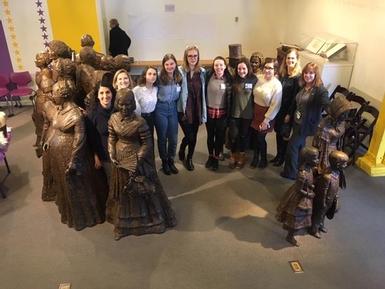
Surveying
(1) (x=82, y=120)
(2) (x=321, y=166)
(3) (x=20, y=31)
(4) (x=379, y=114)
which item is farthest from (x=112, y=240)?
(3) (x=20, y=31)

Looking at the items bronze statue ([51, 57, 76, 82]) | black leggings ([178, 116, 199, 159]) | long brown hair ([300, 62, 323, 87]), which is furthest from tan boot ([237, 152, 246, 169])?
bronze statue ([51, 57, 76, 82])

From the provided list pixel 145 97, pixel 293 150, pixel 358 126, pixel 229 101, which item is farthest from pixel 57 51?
pixel 358 126

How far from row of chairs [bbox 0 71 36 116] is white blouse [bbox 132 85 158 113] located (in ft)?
11.1

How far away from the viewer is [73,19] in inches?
252

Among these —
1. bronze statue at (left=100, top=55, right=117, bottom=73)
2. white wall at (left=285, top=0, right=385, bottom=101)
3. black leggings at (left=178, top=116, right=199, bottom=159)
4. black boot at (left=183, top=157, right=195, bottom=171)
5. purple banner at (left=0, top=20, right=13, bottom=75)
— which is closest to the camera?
bronze statue at (left=100, top=55, right=117, bottom=73)

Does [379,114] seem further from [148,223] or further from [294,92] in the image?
[148,223]

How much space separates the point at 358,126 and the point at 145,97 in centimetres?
302

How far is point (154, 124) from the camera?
3.99 metres

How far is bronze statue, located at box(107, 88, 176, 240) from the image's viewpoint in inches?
117

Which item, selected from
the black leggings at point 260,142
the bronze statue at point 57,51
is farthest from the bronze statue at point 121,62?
the black leggings at point 260,142

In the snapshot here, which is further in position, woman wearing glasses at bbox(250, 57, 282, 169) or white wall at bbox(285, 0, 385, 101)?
white wall at bbox(285, 0, 385, 101)

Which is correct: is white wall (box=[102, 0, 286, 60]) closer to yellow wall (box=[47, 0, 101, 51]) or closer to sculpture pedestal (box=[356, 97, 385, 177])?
yellow wall (box=[47, 0, 101, 51])

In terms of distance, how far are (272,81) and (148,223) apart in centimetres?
211

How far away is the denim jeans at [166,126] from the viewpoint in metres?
3.88
